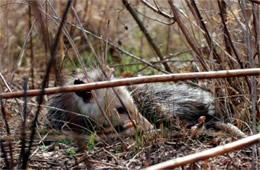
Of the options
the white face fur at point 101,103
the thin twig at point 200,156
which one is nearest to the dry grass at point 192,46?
the white face fur at point 101,103

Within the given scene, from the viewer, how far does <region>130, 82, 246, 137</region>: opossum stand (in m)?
3.83

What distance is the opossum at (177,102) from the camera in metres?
3.83

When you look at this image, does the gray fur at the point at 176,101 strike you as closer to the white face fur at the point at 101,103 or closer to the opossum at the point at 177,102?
the opossum at the point at 177,102

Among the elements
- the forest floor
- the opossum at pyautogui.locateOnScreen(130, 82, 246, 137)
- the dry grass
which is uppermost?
the dry grass

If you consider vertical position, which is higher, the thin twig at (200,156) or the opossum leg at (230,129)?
the thin twig at (200,156)

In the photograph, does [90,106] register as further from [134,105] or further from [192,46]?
[192,46]

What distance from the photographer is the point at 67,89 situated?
232cm

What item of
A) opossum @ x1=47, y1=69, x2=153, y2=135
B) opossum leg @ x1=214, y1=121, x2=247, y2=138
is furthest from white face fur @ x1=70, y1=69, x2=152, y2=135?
opossum leg @ x1=214, y1=121, x2=247, y2=138

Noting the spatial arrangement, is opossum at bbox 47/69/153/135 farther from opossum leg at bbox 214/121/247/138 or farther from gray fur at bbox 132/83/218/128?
opossum leg at bbox 214/121/247/138

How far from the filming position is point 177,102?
13.6ft

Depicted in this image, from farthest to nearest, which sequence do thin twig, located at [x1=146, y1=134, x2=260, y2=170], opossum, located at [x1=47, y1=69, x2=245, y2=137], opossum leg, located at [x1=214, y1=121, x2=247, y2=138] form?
opossum, located at [x1=47, y1=69, x2=245, y2=137]
opossum leg, located at [x1=214, y1=121, x2=247, y2=138]
thin twig, located at [x1=146, y1=134, x2=260, y2=170]

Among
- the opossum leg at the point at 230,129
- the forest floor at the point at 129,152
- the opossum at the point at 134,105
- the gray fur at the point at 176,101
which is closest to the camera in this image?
the forest floor at the point at 129,152

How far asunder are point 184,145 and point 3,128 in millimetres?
1210

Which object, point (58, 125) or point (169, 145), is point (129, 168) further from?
point (58, 125)
